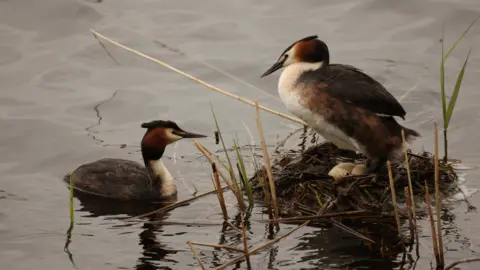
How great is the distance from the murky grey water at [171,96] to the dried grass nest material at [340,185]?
266 mm

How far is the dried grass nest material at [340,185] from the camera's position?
25.4 feet

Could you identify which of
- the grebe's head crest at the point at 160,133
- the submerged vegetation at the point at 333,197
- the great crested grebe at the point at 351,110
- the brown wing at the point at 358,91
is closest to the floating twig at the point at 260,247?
the submerged vegetation at the point at 333,197

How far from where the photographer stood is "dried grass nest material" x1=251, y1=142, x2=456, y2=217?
25.4 ft

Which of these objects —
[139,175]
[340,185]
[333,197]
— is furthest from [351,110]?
[139,175]

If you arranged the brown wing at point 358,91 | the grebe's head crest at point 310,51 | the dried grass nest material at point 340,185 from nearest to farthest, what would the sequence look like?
the dried grass nest material at point 340,185, the brown wing at point 358,91, the grebe's head crest at point 310,51

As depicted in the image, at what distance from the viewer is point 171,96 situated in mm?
11016

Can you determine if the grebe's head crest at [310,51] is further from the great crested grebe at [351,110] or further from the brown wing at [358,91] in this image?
the brown wing at [358,91]

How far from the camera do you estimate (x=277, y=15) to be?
42.6 feet

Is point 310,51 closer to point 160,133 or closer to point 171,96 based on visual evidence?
point 160,133

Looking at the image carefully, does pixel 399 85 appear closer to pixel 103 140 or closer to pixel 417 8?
pixel 417 8

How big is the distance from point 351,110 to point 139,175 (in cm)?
191

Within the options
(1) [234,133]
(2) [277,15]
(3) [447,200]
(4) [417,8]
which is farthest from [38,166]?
(4) [417,8]

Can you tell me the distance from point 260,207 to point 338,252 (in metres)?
0.98

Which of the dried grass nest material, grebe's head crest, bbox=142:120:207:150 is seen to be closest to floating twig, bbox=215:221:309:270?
the dried grass nest material
